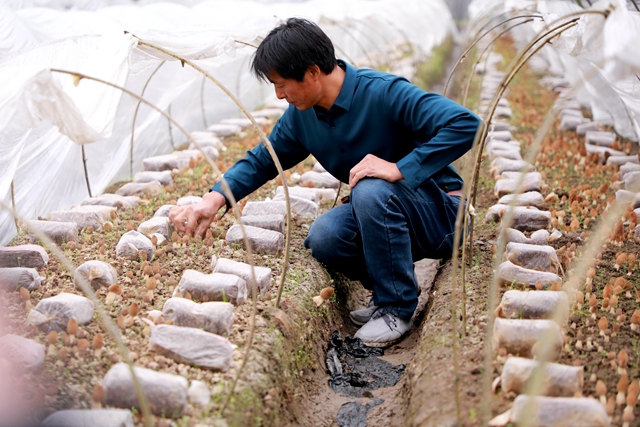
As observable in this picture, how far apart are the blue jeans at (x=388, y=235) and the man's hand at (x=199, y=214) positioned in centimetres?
50

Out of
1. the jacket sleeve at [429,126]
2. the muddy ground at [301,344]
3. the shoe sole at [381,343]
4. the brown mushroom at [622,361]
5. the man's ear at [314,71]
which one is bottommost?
the shoe sole at [381,343]

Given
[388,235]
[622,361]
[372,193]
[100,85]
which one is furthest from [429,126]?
[100,85]

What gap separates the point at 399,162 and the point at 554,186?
202 cm

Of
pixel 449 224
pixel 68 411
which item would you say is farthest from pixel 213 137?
pixel 68 411

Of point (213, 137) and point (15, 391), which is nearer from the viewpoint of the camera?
point (15, 391)

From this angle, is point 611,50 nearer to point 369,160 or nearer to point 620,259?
point 369,160

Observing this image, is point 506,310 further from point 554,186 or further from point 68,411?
point 554,186

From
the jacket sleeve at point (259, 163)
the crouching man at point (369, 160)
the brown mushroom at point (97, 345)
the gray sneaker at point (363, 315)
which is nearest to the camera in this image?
the brown mushroom at point (97, 345)

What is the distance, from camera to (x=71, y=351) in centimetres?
229

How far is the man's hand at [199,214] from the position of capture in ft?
9.71

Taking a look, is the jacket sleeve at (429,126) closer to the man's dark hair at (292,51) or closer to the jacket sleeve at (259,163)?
the man's dark hair at (292,51)

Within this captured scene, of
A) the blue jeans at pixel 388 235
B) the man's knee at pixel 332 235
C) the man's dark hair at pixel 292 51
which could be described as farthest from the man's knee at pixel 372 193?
the man's dark hair at pixel 292 51

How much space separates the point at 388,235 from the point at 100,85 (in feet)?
4.45

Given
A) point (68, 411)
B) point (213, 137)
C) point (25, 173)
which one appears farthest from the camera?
point (213, 137)
